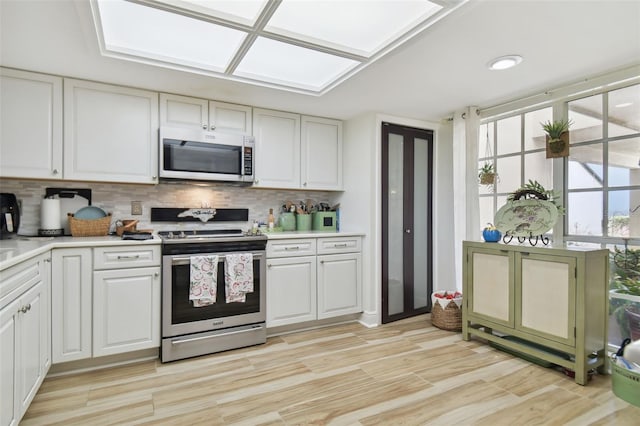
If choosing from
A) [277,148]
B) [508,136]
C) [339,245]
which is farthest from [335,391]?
[508,136]

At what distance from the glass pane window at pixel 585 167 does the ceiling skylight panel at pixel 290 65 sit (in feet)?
6.33

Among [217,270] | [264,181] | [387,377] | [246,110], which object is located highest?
[246,110]

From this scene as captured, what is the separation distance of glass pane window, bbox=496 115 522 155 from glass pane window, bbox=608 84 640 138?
71 cm

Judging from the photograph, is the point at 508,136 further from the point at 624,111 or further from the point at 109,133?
the point at 109,133

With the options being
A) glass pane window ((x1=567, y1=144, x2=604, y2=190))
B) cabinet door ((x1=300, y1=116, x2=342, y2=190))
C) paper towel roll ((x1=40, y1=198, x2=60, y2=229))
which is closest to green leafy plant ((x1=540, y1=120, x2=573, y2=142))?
A: glass pane window ((x1=567, y1=144, x2=604, y2=190))

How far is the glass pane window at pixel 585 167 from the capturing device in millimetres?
2691

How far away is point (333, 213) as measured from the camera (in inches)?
147

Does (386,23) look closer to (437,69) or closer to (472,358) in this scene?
(437,69)

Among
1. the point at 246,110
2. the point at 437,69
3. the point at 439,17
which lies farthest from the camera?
the point at 246,110

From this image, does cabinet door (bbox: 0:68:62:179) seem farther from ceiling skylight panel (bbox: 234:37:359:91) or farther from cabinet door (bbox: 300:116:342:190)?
cabinet door (bbox: 300:116:342:190)

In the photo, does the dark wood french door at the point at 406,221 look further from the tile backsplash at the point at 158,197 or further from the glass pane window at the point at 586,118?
the glass pane window at the point at 586,118

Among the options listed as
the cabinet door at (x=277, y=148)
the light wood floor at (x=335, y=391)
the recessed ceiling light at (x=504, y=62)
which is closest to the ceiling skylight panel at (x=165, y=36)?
the cabinet door at (x=277, y=148)

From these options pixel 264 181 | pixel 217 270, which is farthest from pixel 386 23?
pixel 217 270

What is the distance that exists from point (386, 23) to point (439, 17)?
28 centimetres
